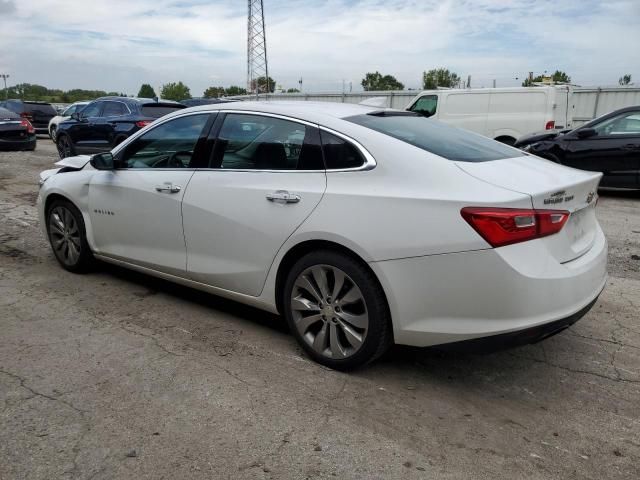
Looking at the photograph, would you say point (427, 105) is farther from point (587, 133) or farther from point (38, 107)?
point (38, 107)

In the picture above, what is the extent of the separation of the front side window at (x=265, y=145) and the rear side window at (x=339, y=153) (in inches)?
1.9

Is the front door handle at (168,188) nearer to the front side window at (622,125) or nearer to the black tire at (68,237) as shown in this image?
the black tire at (68,237)

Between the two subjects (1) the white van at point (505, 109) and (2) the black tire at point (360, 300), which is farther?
(1) the white van at point (505, 109)

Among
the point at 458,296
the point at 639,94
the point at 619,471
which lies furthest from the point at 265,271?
the point at 639,94

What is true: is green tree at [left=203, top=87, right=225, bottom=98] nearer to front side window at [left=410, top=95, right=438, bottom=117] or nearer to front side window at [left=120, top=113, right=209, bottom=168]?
front side window at [left=410, top=95, right=438, bottom=117]

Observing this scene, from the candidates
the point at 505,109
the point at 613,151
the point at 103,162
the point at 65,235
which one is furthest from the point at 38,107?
the point at 613,151

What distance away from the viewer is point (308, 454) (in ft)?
8.20

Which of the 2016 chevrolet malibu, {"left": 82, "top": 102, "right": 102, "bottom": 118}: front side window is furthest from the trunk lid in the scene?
{"left": 82, "top": 102, "right": 102, "bottom": 118}: front side window

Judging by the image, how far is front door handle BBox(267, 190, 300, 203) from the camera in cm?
325

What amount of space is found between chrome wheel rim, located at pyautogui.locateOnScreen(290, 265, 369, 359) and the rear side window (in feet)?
1.94

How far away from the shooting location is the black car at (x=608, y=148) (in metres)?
9.02

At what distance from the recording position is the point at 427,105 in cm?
1535

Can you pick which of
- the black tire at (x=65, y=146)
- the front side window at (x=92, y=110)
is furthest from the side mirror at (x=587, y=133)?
the black tire at (x=65, y=146)

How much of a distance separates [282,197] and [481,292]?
4.17ft
